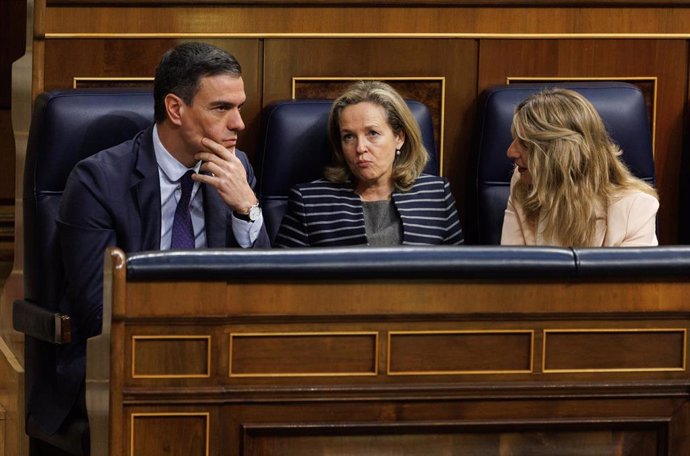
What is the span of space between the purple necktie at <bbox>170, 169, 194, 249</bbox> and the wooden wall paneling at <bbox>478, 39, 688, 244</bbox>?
54cm

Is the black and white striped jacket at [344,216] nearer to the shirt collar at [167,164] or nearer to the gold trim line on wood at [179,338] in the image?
the shirt collar at [167,164]

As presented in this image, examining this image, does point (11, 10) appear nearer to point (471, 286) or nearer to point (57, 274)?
point (57, 274)

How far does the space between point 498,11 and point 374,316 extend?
90 cm

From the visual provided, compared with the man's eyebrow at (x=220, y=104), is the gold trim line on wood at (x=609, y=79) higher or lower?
higher

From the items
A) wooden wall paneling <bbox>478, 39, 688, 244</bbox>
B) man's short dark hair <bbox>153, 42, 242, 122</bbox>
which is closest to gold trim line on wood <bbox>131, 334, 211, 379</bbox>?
man's short dark hair <bbox>153, 42, 242, 122</bbox>

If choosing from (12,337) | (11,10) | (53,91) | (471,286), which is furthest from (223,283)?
(11,10)

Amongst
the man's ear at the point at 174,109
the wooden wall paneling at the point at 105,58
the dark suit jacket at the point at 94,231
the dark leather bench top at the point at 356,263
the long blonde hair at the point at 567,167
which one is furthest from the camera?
the wooden wall paneling at the point at 105,58

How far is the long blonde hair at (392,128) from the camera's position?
1.93 m

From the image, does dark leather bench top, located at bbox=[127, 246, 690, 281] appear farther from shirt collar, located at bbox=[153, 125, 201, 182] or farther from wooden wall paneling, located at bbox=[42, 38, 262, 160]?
wooden wall paneling, located at bbox=[42, 38, 262, 160]

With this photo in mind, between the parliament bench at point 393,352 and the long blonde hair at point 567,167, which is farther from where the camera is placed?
the long blonde hair at point 567,167

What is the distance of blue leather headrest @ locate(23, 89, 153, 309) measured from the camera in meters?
1.76

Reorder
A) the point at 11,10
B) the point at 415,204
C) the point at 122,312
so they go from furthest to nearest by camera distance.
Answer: the point at 11,10 → the point at 415,204 → the point at 122,312

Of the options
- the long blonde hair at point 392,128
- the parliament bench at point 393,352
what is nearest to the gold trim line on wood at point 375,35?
the long blonde hair at point 392,128

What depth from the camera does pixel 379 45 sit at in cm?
204
